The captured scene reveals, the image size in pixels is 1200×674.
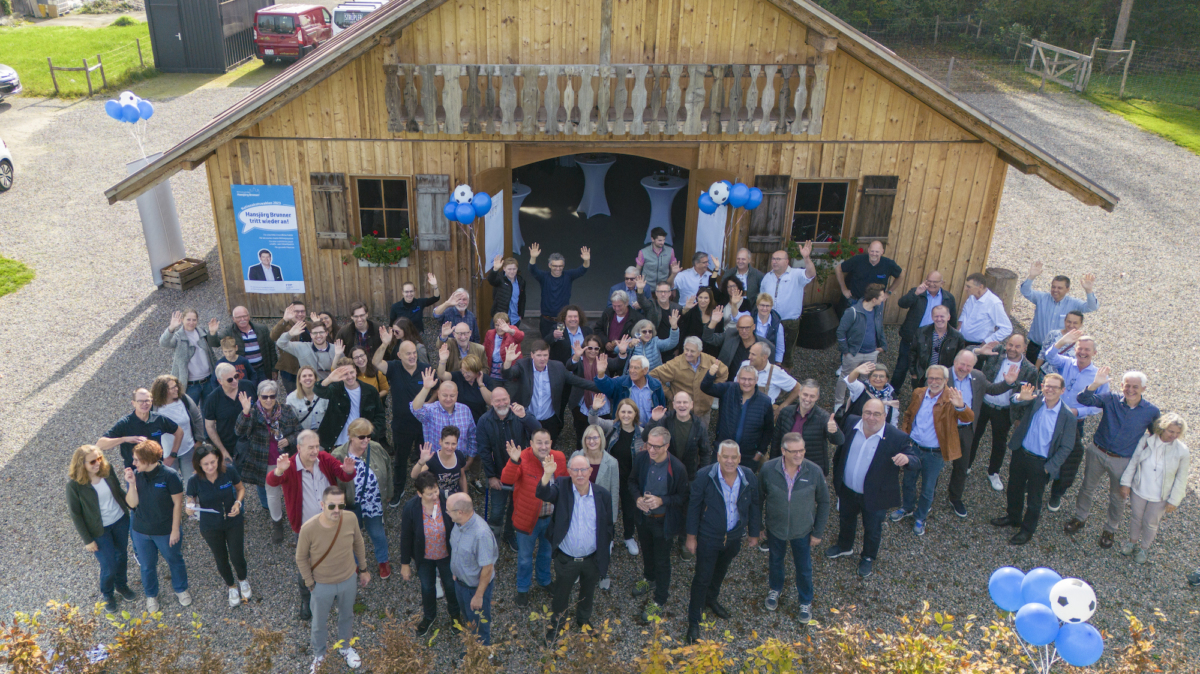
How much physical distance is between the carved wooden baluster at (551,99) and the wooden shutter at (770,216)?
2877 mm

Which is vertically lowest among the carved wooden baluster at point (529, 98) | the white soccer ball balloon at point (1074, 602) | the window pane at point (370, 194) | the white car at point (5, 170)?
the white car at point (5, 170)

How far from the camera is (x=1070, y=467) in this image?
25.0 ft

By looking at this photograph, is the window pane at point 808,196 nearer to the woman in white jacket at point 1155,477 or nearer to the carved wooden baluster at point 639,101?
the carved wooden baluster at point 639,101

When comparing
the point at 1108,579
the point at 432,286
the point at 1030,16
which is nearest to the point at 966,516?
the point at 1108,579

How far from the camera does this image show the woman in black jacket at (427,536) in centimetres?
583

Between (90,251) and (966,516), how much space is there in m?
14.1

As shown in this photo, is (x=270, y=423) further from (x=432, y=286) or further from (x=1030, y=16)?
(x=1030, y=16)

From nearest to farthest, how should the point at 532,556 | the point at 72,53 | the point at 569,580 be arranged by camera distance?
the point at 569,580 < the point at 532,556 < the point at 72,53

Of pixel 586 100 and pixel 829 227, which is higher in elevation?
pixel 586 100

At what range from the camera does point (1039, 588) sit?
17.6 feet

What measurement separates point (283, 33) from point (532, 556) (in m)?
24.0

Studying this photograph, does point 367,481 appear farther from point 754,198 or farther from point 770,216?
point 770,216

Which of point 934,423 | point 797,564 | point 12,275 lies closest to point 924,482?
point 934,423

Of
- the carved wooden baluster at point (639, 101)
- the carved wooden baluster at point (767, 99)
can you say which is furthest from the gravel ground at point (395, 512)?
the carved wooden baluster at point (639, 101)
